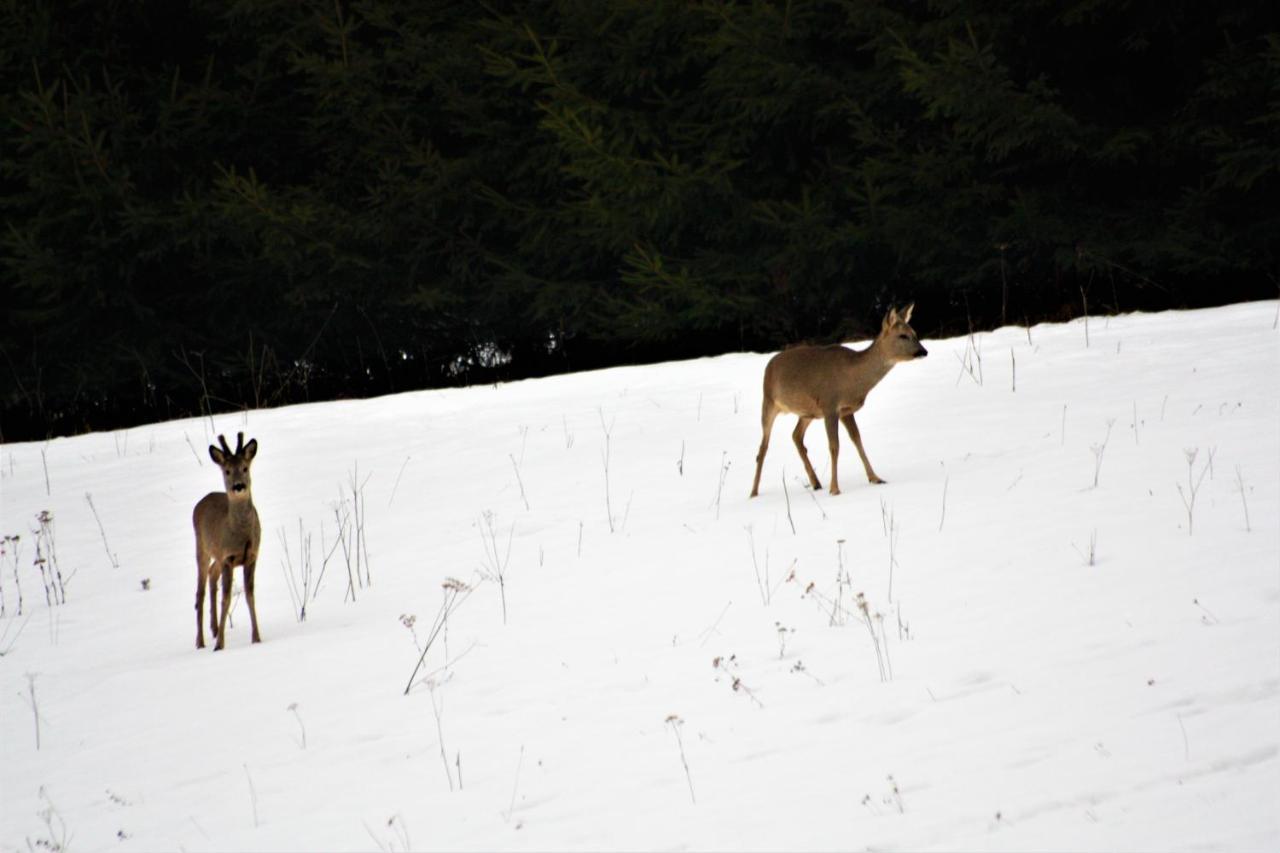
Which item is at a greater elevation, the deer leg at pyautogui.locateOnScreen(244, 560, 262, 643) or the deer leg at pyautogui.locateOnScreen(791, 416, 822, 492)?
the deer leg at pyautogui.locateOnScreen(791, 416, 822, 492)

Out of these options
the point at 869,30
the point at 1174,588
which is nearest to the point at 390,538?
the point at 1174,588

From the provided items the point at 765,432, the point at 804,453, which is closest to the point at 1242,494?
the point at 804,453

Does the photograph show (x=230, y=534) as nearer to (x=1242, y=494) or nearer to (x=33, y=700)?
(x=33, y=700)

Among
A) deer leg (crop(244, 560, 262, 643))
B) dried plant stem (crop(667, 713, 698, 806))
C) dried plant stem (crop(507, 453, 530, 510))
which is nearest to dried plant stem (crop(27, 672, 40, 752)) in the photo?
deer leg (crop(244, 560, 262, 643))

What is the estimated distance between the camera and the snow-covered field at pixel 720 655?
483cm

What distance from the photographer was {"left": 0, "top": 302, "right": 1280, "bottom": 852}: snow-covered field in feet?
15.9

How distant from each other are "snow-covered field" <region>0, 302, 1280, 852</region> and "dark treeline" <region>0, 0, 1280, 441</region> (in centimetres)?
773

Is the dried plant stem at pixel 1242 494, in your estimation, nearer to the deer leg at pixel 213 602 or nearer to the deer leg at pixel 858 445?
the deer leg at pixel 858 445

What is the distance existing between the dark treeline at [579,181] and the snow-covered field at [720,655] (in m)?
7.73

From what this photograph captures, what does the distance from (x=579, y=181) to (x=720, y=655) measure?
747 inches

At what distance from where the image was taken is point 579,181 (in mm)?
24578

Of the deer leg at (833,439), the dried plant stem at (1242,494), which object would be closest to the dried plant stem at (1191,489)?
the dried plant stem at (1242,494)

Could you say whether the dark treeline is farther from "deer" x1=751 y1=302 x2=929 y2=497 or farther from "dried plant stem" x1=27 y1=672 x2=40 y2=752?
"dried plant stem" x1=27 y1=672 x2=40 y2=752

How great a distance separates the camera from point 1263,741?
15.2ft
